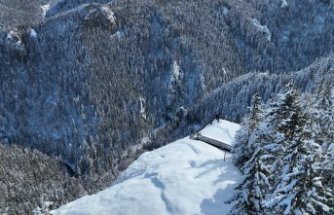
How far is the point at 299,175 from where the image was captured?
84.2 feet

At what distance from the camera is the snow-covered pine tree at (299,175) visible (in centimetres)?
2566

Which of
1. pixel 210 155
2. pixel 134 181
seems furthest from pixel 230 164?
pixel 134 181

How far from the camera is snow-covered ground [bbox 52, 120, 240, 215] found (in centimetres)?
4394

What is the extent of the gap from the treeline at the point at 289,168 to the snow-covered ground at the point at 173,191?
927cm

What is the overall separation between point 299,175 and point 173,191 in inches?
876

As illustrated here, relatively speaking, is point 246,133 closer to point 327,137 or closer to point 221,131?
point 327,137

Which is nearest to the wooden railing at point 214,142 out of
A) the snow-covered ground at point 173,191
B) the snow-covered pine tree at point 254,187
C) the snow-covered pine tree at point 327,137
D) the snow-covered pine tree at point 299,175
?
the snow-covered ground at point 173,191

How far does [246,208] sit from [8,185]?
142m

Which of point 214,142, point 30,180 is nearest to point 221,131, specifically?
point 214,142

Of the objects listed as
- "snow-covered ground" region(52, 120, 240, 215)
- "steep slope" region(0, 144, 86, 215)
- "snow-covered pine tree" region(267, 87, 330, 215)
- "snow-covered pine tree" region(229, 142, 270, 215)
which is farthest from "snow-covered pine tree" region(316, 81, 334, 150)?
"steep slope" region(0, 144, 86, 215)

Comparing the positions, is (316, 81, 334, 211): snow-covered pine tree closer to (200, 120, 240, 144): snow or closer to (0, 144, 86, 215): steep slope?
(200, 120, 240, 144): snow

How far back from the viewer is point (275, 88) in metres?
171

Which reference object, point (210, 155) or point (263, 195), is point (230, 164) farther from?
point (263, 195)

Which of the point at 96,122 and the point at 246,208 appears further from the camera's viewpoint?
the point at 96,122
